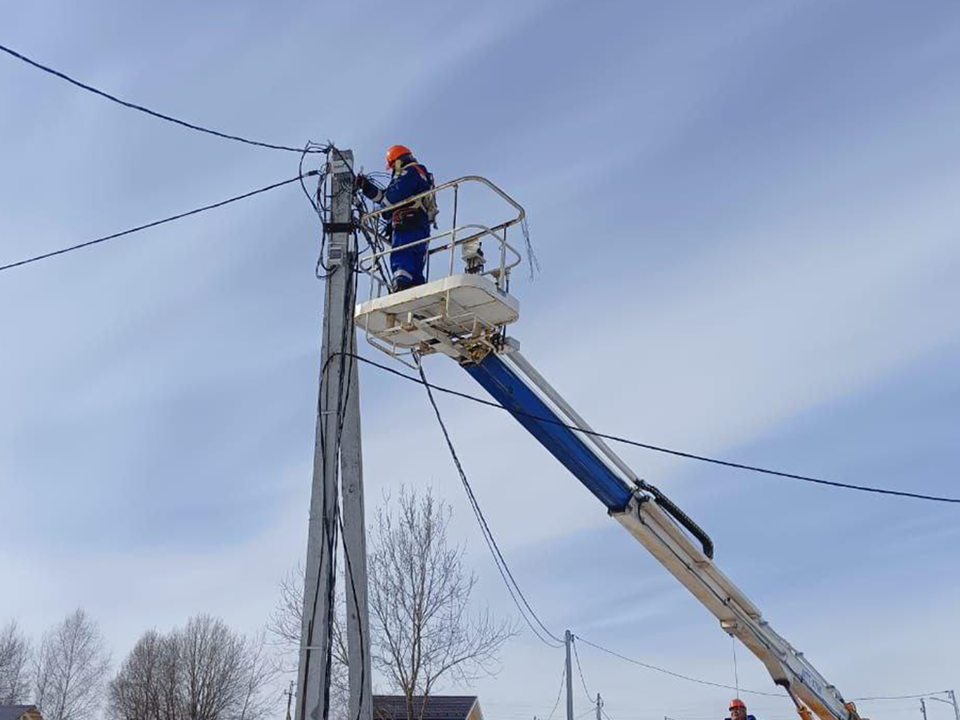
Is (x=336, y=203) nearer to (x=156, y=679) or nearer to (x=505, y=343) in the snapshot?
(x=505, y=343)

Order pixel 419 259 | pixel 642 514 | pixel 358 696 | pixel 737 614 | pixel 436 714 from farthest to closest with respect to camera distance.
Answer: pixel 436 714
pixel 737 614
pixel 642 514
pixel 419 259
pixel 358 696

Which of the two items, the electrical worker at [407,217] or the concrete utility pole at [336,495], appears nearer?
the concrete utility pole at [336,495]

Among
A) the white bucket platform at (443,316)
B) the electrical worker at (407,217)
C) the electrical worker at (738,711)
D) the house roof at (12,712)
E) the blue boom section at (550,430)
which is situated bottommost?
the electrical worker at (738,711)

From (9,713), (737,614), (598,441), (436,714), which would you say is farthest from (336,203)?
(9,713)

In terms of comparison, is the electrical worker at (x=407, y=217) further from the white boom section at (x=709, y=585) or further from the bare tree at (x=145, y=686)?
the bare tree at (x=145, y=686)

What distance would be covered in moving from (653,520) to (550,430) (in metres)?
1.55

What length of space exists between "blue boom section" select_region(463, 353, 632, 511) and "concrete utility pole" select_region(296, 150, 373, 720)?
136 cm

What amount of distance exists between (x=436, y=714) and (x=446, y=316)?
26.2 m

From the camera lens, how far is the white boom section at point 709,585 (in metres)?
9.38

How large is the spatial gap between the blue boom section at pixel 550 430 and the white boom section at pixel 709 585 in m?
0.09

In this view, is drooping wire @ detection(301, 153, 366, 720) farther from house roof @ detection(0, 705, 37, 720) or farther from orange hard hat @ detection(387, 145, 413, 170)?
house roof @ detection(0, 705, 37, 720)

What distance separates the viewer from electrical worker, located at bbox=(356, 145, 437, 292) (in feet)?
28.6

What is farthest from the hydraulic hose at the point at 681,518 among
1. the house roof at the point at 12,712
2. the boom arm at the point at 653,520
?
the house roof at the point at 12,712

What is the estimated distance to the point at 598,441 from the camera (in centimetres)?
934
